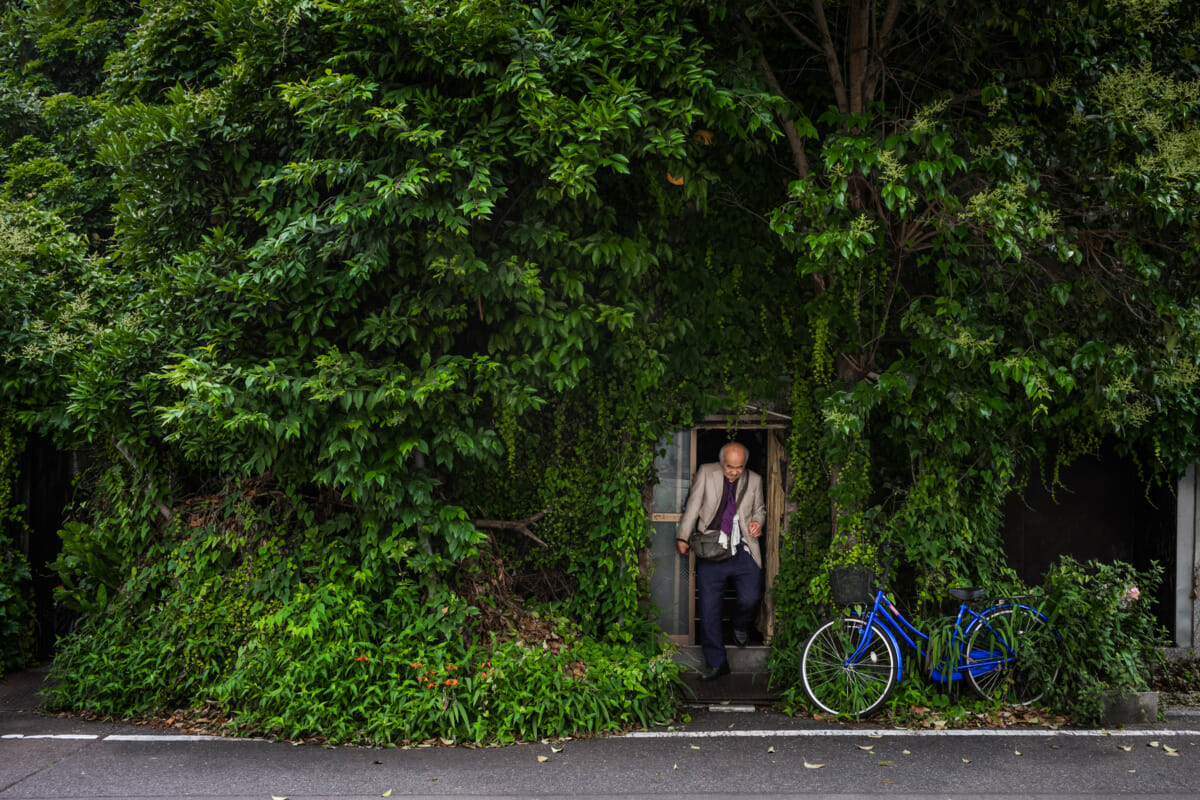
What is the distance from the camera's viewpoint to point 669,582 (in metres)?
8.20

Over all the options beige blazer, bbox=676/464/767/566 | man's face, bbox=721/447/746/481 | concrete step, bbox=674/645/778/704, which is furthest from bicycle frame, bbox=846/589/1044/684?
man's face, bbox=721/447/746/481

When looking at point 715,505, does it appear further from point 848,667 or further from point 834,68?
point 834,68

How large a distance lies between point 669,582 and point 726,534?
977mm

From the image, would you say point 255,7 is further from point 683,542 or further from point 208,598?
point 683,542

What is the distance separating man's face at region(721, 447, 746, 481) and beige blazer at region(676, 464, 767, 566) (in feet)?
0.22

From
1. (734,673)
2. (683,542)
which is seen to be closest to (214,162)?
(683,542)

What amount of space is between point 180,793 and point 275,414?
8.15ft

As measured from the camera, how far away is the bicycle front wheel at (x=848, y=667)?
6.47 meters

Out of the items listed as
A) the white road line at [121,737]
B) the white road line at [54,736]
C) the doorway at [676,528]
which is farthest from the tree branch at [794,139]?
the white road line at [54,736]

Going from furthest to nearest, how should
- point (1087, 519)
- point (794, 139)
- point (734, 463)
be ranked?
point (1087, 519) < point (734, 463) < point (794, 139)

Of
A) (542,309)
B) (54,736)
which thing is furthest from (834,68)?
(54,736)

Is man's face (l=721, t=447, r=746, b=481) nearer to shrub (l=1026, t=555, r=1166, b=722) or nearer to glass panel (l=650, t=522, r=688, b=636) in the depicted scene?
glass panel (l=650, t=522, r=688, b=636)

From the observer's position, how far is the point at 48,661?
8.30 metres

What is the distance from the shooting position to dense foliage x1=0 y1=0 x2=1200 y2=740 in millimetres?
5828
